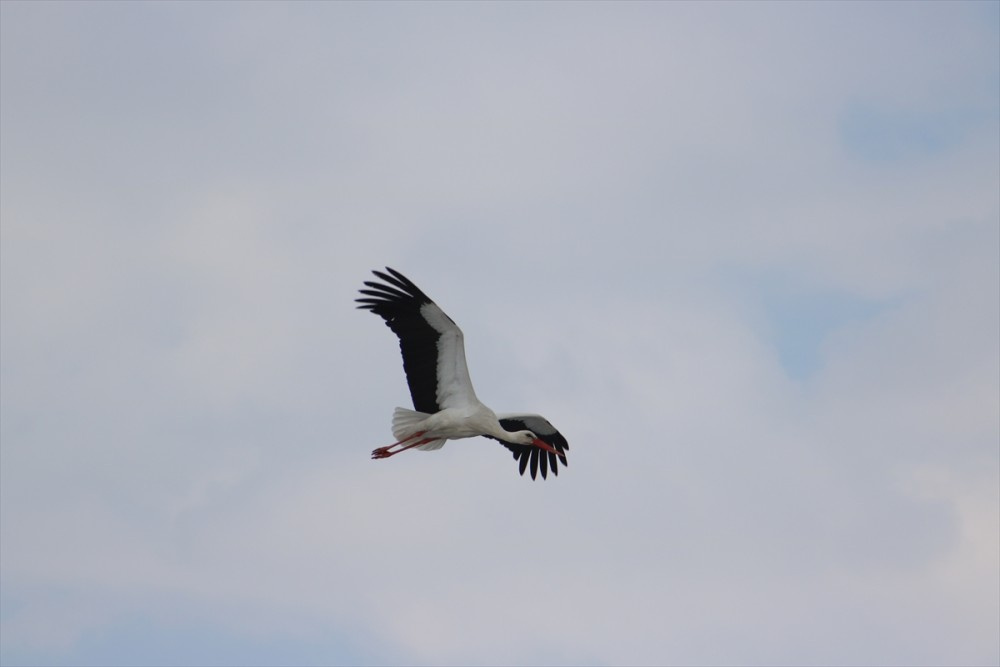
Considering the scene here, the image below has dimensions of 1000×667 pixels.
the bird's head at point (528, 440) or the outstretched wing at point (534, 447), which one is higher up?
the outstretched wing at point (534, 447)

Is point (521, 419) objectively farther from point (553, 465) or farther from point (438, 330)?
point (438, 330)

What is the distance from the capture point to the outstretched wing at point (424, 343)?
88.8 feet

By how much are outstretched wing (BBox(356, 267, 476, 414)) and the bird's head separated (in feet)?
5.74

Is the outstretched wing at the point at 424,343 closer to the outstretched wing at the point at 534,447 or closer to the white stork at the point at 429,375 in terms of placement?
the white stork at the point at 429,375

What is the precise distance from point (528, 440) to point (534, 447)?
4.29ft

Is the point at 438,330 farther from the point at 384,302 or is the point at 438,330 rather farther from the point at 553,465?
the point at 553,465

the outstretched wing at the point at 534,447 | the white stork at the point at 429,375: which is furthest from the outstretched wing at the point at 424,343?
the outstretched wing at the point at 534,447

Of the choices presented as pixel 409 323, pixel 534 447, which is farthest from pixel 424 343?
pixel 534 447

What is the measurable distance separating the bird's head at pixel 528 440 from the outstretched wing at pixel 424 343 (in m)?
1.75

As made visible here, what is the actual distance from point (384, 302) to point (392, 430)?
8.31 ft

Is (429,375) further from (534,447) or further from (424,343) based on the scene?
(534,447)

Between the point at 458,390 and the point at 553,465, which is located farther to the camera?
the point at 553,465

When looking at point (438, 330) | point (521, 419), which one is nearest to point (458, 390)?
point (438, 330)

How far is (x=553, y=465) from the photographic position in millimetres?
31656
